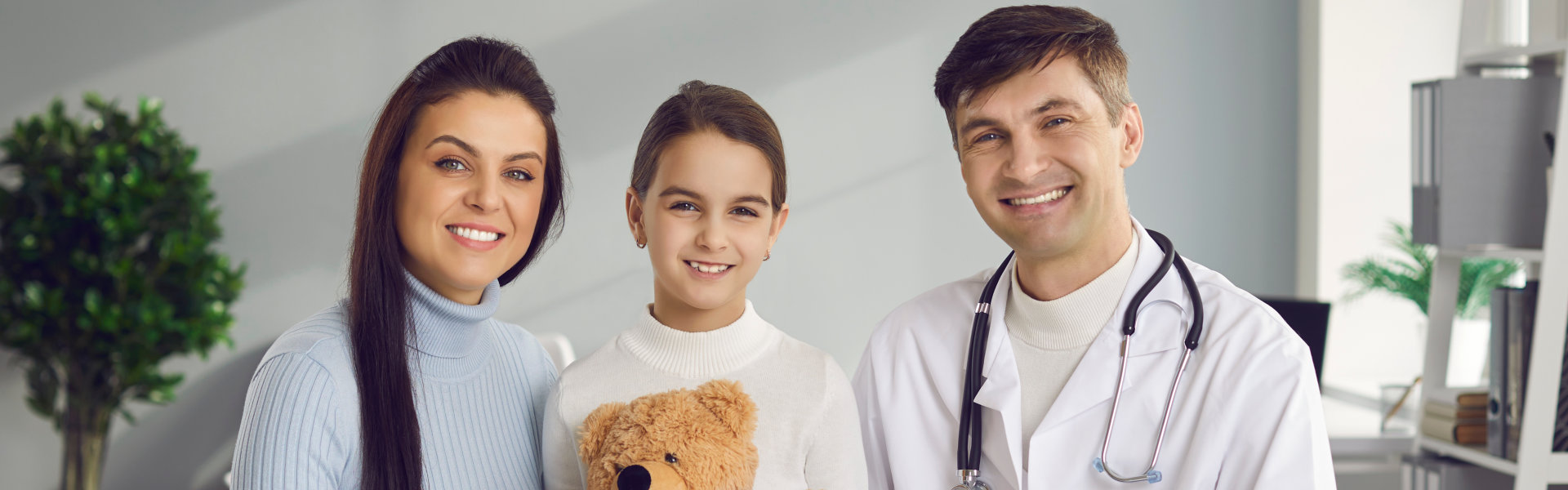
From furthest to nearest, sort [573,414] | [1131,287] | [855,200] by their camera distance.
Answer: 1. [855,200]
2. [1131,287]
3. [573,414]

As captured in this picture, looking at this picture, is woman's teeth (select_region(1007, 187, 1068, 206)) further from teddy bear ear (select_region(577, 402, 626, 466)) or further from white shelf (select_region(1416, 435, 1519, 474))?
white shelf (select_region(1416, 435, 1519, 474))

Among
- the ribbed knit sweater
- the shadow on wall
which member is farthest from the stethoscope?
the shadow on wall

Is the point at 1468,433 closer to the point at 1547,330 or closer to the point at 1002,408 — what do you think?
the point at 1547,330

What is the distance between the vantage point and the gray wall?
3.79m

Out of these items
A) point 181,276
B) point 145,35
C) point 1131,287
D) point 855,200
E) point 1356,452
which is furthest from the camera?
point 855,200

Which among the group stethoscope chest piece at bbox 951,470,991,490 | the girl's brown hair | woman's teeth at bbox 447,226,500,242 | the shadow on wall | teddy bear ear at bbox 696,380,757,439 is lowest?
the shadow on wall

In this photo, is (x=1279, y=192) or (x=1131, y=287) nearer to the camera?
(x=1131, y=287)

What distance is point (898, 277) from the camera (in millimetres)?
4082

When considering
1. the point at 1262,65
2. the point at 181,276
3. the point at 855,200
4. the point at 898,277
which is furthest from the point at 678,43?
the point at 1262,65

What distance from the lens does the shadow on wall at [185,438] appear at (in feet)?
12.6

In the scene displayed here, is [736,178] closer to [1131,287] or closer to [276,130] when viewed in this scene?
[1131,287]

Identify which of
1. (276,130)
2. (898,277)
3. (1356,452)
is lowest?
(1356,452)

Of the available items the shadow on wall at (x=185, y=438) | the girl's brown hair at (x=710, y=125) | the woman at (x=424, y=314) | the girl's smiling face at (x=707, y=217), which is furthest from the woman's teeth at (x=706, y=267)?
the shadow on wall at (x=185, y=438)

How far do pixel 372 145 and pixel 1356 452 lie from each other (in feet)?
8.49
